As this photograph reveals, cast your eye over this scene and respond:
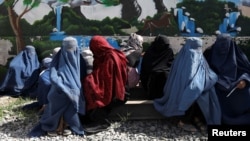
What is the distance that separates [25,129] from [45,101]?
555 mm

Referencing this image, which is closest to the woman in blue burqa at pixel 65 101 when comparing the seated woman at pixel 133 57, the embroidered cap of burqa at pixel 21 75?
the seated woman at pixel 133 57

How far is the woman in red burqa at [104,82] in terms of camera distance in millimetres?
4281

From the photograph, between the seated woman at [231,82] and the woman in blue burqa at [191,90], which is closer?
the woman in blue burqa at [191,90]

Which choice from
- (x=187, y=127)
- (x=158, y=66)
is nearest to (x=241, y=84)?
(x=187, y=127)

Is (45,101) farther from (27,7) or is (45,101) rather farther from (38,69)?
(27,7)

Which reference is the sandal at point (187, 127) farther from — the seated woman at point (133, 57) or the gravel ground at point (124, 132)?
the seated woman at point (133, 57)

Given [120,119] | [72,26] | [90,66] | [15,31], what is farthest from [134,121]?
[15,31]

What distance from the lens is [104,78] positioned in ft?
14.1

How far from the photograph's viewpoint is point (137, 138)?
420 centimetres

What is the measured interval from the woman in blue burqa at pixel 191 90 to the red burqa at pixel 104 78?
1.92 feet

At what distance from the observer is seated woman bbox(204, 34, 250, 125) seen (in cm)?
431

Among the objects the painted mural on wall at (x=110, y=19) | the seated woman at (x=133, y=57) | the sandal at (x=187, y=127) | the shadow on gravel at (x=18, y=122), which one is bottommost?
the sandal at (x=187, y=127)

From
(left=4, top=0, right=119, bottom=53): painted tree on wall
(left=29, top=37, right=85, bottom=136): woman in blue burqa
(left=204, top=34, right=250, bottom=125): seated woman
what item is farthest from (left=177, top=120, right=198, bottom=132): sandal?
(left=4, top=0, right=119, bottom=53): painted tree on wall

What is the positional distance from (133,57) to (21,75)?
221 centimetres
